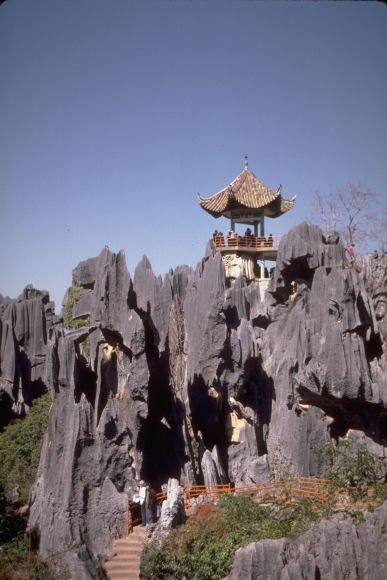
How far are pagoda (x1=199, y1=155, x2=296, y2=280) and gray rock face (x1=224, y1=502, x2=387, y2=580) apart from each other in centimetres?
1997

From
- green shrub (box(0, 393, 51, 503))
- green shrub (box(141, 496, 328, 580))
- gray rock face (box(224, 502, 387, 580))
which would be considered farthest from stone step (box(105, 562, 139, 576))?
green shrub (box(0, 393, 51, 503))

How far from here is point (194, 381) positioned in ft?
60.5

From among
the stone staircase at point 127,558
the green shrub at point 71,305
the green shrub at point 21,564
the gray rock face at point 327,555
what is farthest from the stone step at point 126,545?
the green shrub at point 71,305

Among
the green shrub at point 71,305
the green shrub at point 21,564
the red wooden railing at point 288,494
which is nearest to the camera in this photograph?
the green shrub at point 21,564

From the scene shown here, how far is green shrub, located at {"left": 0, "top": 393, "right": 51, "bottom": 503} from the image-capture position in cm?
1894

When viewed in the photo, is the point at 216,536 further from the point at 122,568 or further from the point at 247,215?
the point at 247,215

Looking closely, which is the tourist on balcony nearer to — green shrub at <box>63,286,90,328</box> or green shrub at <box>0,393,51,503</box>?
green shrub at <box>63,286,90,328</box>

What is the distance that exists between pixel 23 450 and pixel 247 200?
55.0 ft

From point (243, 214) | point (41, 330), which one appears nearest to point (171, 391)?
point (41, 330)

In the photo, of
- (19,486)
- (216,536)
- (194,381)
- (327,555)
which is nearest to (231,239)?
(194,381)

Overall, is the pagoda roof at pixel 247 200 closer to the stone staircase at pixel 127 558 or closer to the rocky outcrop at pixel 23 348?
the rocky outcrop at pixel 23 348

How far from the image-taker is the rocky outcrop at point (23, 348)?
26.0 m

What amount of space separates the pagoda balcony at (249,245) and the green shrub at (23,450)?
11.8 m

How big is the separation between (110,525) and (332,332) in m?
9.07
